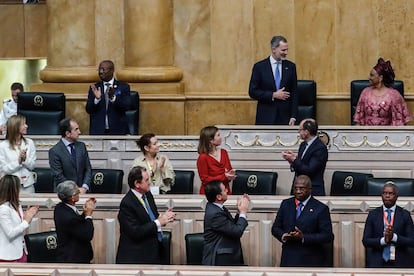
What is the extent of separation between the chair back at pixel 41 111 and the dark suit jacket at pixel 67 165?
2490mm

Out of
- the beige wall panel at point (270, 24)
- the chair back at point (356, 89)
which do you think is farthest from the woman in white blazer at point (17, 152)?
the beige wall panel at point (270, 24)

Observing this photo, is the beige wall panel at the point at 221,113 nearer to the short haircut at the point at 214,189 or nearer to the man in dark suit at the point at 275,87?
the man in dark suit at the point at 275,87

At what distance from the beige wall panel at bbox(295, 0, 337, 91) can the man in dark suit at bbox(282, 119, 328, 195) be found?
12.6 feet

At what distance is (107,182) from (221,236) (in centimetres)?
340

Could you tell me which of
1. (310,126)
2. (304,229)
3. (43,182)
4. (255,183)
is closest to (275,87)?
(255,183)

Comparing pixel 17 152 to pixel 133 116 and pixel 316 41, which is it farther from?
pixel 316 41

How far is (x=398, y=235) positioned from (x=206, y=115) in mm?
6100

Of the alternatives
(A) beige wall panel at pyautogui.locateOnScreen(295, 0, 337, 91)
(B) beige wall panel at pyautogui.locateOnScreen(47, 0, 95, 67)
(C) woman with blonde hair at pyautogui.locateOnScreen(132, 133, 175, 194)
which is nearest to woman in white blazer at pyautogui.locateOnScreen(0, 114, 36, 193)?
(C) woman with blonde hair at pyautogui.locateOnScreen(132, 133, 175, 194)

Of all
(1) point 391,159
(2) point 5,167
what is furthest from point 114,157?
(1) point 391,159

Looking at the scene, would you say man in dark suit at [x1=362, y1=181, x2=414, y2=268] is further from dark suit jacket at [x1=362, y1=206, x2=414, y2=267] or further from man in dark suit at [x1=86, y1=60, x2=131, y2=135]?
man in dark suit at [x1=86, y1=60, x2=131, y2=135]

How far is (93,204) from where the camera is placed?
1284cm

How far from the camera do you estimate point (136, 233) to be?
12609 millimetres

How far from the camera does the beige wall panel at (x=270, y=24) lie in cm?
1864

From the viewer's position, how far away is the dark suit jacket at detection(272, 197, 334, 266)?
12906 mm
